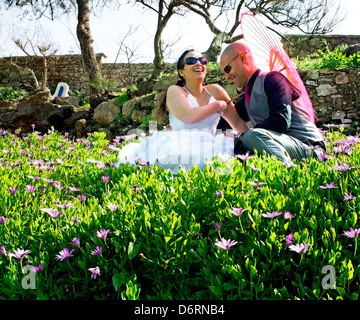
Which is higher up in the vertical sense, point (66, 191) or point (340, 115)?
point (340, 115)

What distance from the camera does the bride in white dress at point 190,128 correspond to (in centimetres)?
380

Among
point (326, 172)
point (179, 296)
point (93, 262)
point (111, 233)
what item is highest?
point (326, 172)

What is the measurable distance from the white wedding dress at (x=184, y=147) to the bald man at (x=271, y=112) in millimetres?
312

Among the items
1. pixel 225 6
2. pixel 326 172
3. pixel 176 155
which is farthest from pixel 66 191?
pixel 225 6

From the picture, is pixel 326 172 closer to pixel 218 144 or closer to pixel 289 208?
pixel 289 208

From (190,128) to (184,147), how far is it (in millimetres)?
470

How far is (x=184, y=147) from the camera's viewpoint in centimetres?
380

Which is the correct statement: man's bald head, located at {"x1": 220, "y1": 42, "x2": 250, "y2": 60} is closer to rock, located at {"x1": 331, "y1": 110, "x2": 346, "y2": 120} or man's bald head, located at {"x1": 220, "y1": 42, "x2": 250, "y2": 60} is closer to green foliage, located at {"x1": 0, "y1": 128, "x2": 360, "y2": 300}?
green foliage, located at {"x1": 0, "y1": 128, "x2": 360, "y2": 300}

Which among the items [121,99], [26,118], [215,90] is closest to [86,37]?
[121,99]

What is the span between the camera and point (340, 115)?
8750 mm

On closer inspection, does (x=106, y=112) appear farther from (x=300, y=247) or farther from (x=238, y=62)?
(x=300, y=247)

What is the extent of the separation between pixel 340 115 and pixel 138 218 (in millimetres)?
7959

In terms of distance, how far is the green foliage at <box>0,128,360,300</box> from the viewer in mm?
1788

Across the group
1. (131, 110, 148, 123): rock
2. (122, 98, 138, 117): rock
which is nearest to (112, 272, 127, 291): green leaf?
(131, 110, 148, 123): rock
